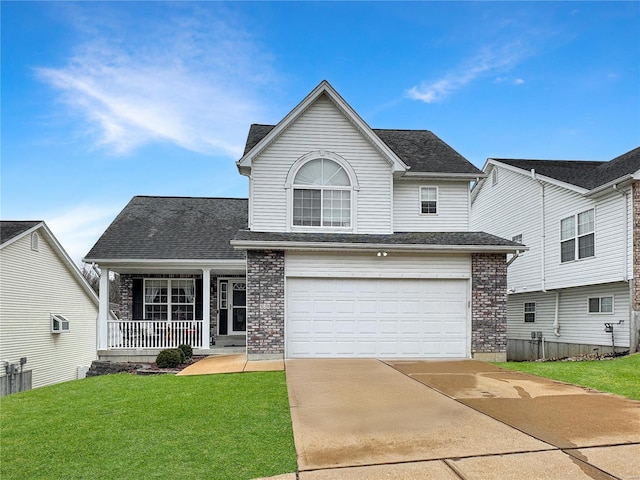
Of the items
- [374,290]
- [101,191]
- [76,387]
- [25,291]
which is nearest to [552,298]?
[374,290]

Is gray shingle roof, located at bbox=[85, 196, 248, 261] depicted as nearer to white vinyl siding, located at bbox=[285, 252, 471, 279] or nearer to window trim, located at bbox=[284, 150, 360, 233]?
window trim, located at bbox=[284, 150, 360, 233]

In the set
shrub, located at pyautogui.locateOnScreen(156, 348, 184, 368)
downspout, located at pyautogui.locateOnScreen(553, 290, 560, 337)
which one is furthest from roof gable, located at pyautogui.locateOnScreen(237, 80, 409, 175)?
downspout, located at pyautogui.locateOnScreen(553, 290, 560, 337)

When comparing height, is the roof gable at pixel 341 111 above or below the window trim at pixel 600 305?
above

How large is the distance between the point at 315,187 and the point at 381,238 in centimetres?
247

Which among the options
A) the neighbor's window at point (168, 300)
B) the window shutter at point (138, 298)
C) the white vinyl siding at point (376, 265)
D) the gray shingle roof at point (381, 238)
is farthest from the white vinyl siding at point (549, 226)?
the window shutter at point (138, 298)

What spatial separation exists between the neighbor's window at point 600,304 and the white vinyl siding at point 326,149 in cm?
803

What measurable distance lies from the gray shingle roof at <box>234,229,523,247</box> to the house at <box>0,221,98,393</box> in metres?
8.64

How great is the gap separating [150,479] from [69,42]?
14.2 m

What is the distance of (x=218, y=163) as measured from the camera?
23.5 metres

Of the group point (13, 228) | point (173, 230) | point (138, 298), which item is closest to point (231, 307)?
point (138, 298)

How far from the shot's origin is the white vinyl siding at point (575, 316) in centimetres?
1587

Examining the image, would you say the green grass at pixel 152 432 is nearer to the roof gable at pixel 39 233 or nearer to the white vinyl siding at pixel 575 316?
the roof gable at pixel 39 233

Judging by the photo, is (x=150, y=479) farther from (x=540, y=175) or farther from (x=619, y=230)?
(x=540, y=175)

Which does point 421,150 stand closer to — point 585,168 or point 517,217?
point 517,217
